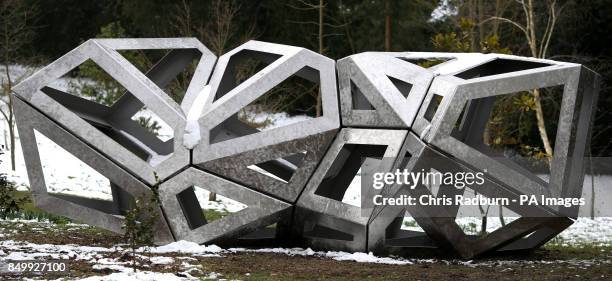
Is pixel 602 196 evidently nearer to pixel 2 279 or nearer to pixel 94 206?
pixel 94 206

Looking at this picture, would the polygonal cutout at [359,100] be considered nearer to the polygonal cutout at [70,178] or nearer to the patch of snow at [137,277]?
the patch of snow at [137,277]

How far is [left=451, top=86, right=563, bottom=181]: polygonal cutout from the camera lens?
13477mm

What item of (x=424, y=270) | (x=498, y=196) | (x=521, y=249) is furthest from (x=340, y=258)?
(x=521, y=249)

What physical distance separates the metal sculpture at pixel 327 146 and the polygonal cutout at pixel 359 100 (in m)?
0.02

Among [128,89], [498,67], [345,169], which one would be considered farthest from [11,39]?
[498,67]

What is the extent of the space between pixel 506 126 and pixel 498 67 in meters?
8.92

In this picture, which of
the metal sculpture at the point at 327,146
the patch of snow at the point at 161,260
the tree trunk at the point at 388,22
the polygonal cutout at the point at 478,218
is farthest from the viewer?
the tree trunk at the point at 388,22

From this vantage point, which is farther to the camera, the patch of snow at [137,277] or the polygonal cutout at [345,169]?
the polygonal cutout at [345,169]

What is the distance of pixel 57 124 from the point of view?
11.9 metres

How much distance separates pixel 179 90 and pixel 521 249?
1132 centimetres

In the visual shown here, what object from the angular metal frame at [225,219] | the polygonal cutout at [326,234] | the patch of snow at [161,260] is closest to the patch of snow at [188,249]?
the angular metal frame at [225,219]

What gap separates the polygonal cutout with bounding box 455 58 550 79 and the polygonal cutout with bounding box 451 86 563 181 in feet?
1.61

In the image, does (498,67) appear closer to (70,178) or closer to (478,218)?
(478,218)

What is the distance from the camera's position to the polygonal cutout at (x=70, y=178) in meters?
23.0
